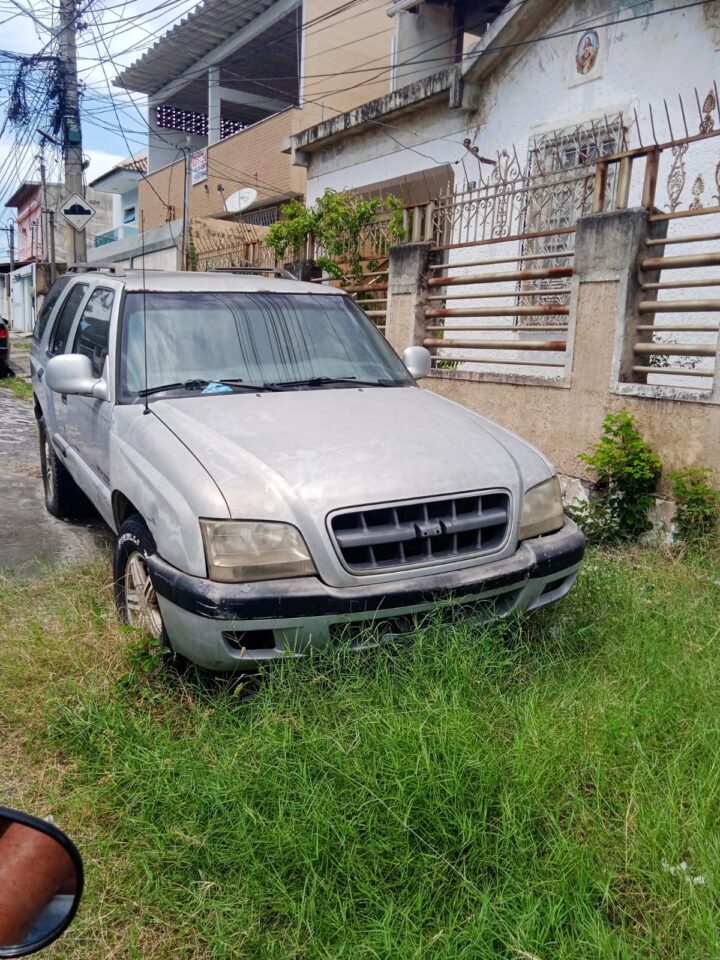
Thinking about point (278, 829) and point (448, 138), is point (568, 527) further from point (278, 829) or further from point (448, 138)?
point (448, 138)

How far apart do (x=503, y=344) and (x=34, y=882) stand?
6.22 metres

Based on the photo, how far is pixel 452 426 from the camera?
142 inches

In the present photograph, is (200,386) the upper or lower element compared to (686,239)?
lower

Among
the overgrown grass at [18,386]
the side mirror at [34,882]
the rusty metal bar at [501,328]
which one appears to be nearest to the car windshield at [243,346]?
the rusty metal bar at [501,328]

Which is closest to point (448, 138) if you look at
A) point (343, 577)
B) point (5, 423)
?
point (5, 423)

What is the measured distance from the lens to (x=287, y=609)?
2758mm

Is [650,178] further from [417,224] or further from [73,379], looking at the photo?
[73,379]

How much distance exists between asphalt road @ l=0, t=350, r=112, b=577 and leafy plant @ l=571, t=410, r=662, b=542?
3369 mm

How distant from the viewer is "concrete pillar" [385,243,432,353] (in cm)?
788

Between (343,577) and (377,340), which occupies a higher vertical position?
(377,340)

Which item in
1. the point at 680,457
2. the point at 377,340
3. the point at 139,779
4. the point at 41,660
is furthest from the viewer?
the point at 680,457

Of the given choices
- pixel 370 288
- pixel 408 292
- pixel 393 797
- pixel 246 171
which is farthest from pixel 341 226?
pixel 246 171

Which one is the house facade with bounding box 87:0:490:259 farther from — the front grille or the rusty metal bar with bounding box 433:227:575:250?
the front grille

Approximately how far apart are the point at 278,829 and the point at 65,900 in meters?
1.21
